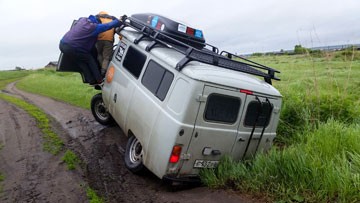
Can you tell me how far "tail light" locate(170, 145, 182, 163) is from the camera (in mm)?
4366

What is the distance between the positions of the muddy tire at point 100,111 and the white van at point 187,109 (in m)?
1.74

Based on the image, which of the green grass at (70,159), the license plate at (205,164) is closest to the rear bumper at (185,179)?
the license plate at (205,164)

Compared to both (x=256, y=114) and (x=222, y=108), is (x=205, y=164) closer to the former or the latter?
(x=222, y=108)

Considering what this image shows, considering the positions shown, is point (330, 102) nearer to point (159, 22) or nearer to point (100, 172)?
point (159, 22)

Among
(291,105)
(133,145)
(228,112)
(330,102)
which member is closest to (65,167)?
(133,145)

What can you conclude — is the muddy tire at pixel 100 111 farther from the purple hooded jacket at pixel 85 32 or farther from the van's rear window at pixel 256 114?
the van's rear window at pixel 256 114

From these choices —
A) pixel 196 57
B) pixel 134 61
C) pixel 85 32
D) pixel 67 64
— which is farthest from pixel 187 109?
pixel 67 64

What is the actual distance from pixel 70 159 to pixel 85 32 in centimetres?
263

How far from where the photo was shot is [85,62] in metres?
7.17

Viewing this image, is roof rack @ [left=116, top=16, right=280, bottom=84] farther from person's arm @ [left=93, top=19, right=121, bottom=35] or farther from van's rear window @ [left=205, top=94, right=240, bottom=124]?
van's rear window @ [left=205, top=94, right=240, bottom=124]

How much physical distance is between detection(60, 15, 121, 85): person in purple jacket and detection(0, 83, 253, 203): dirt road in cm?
138

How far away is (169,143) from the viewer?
435cm

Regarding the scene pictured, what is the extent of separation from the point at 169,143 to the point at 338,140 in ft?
8.94

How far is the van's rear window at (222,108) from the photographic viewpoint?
445cm
